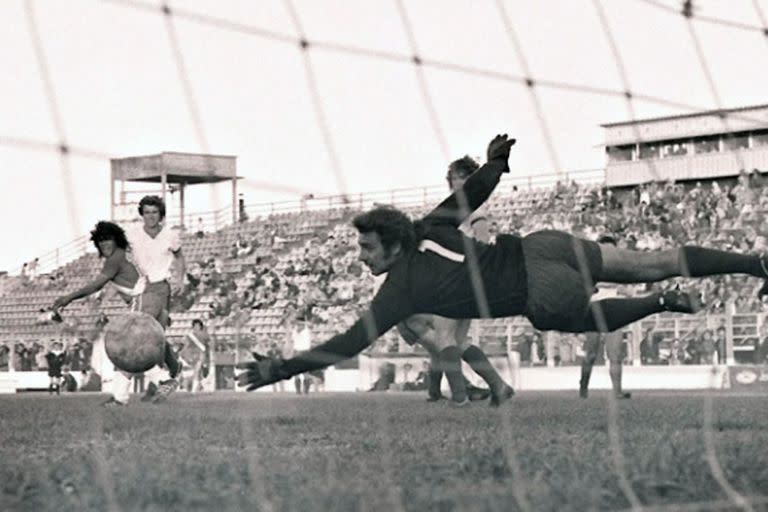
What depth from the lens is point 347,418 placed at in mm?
9219

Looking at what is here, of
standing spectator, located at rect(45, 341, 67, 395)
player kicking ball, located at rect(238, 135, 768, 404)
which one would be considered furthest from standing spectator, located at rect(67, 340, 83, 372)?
player kicking ball, located at rect(238, 135, 768, 404)

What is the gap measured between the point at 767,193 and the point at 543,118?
63.2 feet

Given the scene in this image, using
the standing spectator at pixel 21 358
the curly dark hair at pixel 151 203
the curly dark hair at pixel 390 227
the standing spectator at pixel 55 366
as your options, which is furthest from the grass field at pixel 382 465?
the standing spectator at pixel 21 358

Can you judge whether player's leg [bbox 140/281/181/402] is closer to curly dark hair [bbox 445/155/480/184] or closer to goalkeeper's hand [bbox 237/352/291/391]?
curly dark hair [bbox 445/155/480/184]

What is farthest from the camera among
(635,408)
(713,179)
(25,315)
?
(713,179)

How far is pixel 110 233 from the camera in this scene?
11766 millimetres

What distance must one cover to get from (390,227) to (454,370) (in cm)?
403

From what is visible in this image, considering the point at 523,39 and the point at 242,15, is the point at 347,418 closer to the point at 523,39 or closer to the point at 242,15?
the point at 523,39

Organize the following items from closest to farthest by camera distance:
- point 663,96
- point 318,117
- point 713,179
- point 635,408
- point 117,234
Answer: point 318,117 < point 663,96 < point 635,408 < point 117,234 < point 713,179

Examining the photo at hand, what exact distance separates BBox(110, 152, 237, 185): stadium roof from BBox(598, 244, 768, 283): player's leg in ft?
6.19

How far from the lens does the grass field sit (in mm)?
4195

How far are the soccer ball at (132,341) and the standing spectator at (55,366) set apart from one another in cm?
1248

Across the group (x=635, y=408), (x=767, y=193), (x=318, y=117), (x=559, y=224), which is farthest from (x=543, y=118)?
(x=767, y=193)

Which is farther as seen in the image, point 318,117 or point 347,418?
point 347,418
